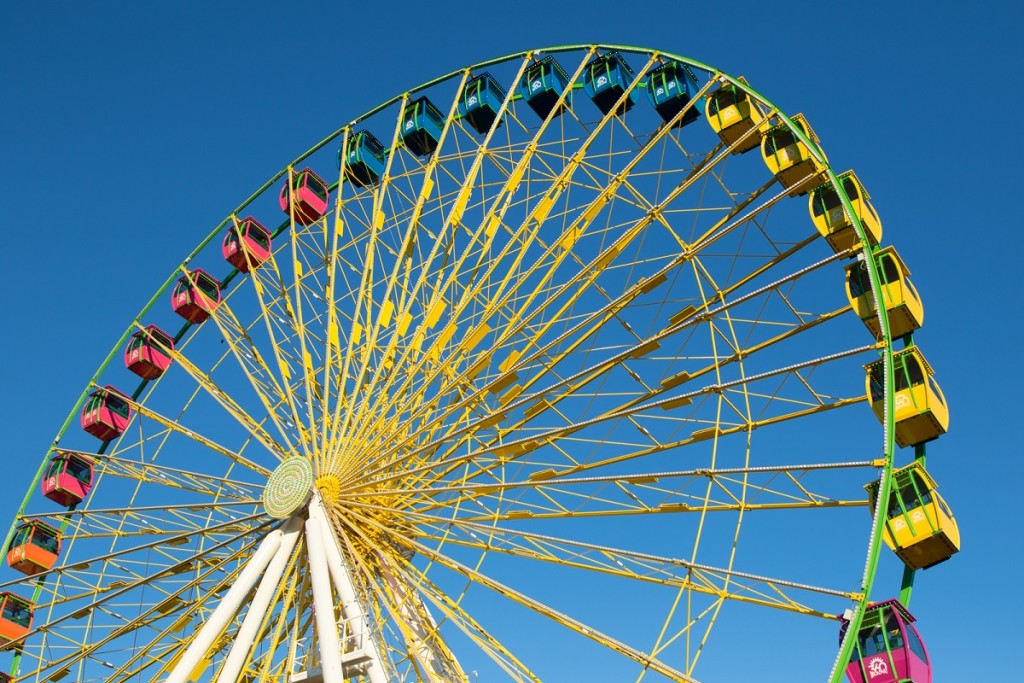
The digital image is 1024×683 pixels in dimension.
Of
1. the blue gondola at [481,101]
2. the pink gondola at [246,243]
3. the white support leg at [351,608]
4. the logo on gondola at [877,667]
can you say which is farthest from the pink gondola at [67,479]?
the logo on gondola at [877,667]

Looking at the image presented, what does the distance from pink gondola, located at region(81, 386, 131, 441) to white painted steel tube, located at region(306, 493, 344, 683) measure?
23.6 ft

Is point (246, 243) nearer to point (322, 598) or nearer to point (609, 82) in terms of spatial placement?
point (609, 82)

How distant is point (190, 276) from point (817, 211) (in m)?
11.6

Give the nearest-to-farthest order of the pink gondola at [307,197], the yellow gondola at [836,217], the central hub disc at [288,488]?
the yellow gondola at [836,217], the central hub disc at [288,488], the pink gondola at [307,197]

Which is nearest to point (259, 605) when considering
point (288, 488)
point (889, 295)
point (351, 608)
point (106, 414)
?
point (351, 608)

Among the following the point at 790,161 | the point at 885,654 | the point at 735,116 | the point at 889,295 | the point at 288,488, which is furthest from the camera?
the point at 735,116

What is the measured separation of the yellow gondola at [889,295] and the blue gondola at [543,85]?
6.15 m

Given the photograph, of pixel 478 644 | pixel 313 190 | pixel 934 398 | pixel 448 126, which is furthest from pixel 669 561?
pixel 313 190

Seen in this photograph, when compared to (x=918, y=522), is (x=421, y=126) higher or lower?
higher

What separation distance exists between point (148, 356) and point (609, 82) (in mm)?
9447

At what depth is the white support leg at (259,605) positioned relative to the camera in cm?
1598

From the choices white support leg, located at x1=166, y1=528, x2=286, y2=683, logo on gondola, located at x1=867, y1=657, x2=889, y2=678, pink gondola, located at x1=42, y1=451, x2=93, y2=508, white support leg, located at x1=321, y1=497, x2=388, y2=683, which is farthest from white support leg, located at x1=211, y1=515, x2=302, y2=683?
logo on gondola, located at x1=867, y1=657, x2=889, y2=678

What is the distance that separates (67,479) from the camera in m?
22.7

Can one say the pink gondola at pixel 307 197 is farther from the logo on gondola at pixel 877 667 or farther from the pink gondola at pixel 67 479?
the logo on gondola at pixel 877 667
